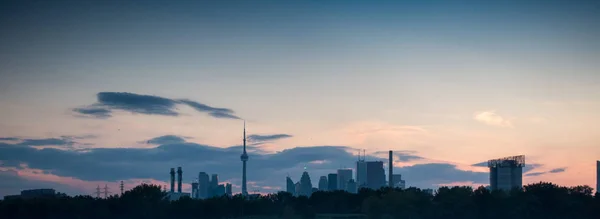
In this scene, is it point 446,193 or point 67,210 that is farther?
point 446,193

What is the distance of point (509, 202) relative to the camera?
633 feet

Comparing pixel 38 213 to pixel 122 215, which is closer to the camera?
pixel 38 213

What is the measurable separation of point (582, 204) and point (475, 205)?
1096 inches

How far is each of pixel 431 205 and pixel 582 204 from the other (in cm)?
3836

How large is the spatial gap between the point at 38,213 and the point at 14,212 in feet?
16.1

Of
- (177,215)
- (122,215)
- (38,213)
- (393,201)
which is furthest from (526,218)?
(38,213)

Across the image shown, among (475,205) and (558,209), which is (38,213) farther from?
(558,209)

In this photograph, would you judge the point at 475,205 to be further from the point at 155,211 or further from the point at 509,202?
the point at 155,211

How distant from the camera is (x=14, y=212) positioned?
173 meters

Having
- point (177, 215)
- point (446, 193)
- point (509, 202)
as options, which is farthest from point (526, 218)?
point (177, 215)

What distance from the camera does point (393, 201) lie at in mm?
191250

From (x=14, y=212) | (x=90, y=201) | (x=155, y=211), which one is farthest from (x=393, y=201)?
(x=14, y=212)

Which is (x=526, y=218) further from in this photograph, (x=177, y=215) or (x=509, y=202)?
(x=177, y=215)

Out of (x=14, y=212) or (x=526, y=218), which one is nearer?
(x=14, y=212)
